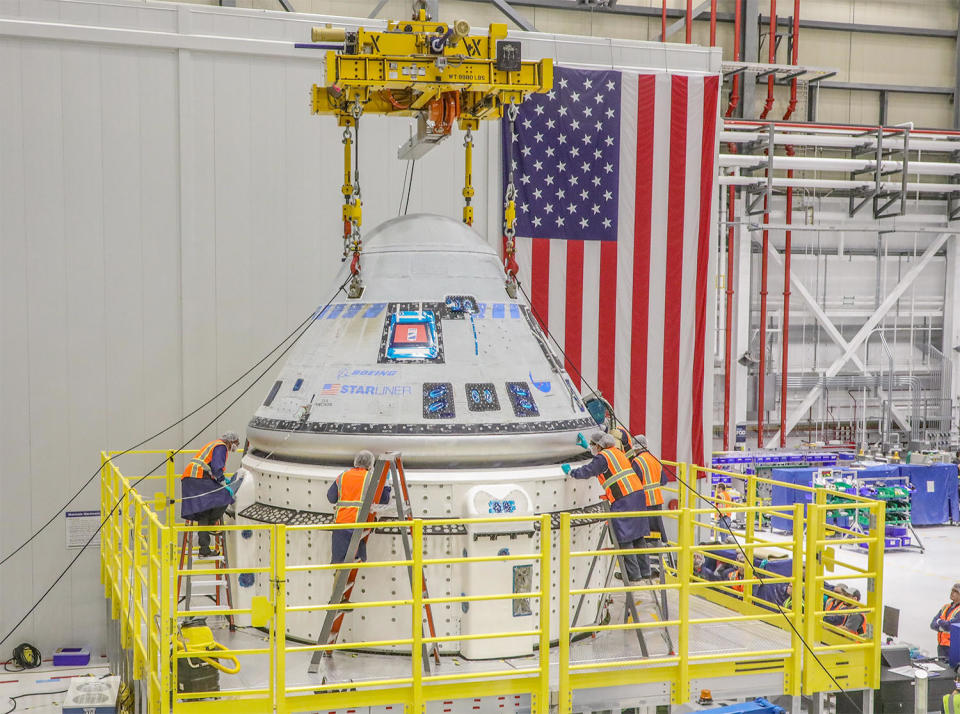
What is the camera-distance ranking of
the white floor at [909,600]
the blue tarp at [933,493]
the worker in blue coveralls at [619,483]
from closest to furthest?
the worker in blue coveralls at [619,483] < the white floor at [909,600] < the blue tarp at [933,493]

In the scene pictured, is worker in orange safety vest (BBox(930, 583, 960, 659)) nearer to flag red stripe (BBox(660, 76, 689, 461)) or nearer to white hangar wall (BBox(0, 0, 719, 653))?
flag red stripe (BBox(660, 76, 689, 461))

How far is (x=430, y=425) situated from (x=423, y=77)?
3.37 metres

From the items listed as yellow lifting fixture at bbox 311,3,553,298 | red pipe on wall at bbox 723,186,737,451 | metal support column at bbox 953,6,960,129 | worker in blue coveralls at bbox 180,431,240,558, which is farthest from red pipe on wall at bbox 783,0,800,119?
worker in blue coveralls at bbox 180,431,240,558

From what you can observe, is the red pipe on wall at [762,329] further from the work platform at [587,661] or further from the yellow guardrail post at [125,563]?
the yellow guardrail post at [125,563]

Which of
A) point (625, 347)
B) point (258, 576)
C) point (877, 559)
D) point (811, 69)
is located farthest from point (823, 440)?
point (258, 576)

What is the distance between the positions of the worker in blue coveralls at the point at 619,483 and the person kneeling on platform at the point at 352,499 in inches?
69.0

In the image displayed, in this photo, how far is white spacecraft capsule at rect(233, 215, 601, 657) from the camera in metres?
8.51

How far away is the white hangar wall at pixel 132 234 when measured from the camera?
41.7ft

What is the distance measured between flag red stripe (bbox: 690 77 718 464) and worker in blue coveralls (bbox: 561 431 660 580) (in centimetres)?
676

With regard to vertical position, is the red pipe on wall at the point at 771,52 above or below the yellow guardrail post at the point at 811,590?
above

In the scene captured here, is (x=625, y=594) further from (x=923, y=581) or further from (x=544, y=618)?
(x=923, y=581)

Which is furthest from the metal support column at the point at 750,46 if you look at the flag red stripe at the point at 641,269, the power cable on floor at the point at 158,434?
the power cable on floor at the point at 158,434

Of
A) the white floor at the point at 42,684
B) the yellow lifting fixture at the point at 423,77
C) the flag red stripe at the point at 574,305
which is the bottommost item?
the white floor at the point at 42,684

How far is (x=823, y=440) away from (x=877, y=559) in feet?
68.9
